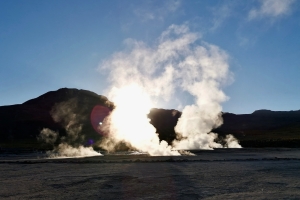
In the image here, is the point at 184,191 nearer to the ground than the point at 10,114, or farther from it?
nearer to the ground

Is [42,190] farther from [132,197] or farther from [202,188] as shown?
[202,188]

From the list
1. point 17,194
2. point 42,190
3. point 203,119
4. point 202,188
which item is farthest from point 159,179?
point 203,119

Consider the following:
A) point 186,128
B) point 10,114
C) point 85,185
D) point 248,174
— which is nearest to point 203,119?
point 186,128

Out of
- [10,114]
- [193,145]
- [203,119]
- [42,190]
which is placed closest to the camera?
[42,190]

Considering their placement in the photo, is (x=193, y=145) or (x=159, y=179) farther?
(x=193, y=145)

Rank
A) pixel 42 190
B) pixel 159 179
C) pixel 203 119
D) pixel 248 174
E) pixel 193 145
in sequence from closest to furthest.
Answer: pixel 42 190 < pixel 159 179 < pixel 248 174 < pixel 193 145 < pixel 203 119

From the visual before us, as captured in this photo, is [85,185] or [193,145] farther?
[193,145]

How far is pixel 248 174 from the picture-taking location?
22.7 metres

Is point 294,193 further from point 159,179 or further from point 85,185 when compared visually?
point 85,185

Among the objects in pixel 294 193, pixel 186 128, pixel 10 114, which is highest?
pixel 10 114

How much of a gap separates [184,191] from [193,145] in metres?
53.7

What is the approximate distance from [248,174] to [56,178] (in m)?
12.6

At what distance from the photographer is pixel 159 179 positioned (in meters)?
20.7

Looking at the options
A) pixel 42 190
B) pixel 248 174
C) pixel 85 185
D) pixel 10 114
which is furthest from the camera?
pixel 10 114
